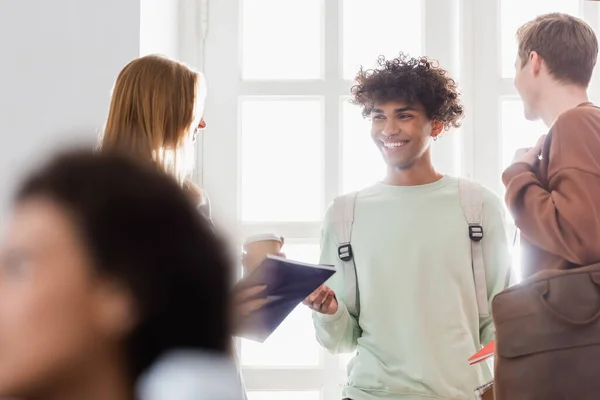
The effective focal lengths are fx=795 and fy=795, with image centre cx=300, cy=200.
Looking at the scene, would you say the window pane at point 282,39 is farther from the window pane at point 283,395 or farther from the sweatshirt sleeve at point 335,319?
the window pane at point 283,395

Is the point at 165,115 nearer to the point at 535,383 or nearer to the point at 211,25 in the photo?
the point at 535,383

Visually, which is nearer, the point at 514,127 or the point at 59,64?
the point at 59,64

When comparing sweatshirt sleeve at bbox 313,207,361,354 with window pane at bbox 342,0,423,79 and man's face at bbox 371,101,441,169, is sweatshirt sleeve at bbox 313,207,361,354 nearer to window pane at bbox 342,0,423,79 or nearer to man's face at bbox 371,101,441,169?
man's face at bbox 371,101,441,169

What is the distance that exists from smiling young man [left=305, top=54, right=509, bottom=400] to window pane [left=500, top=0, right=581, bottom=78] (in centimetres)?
41

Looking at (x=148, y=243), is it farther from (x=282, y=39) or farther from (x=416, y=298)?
(x=282, y=39)

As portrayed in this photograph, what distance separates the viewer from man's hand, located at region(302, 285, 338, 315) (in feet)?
5.56

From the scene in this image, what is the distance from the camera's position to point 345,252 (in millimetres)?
1806

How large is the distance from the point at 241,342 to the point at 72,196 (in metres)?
1.83

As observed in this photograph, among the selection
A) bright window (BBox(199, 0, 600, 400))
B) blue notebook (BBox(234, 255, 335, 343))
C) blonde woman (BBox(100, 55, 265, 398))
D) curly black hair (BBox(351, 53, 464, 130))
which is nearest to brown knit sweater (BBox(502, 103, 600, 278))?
blue notebook (BBox(234, 255, 335, 343))

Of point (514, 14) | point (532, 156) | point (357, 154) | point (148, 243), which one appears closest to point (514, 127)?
point (514, 14)

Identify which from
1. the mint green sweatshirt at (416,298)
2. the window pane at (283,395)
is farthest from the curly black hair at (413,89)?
the window pane at (283,395)

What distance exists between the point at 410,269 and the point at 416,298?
0.06 meters

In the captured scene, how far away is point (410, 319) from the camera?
171 cm

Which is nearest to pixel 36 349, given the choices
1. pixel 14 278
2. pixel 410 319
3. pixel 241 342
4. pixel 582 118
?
pixel 14 278
